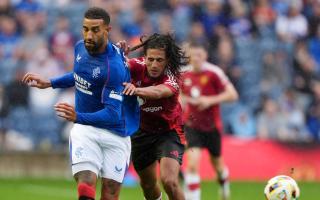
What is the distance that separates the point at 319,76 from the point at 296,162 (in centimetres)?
252

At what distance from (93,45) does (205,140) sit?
5.30 m

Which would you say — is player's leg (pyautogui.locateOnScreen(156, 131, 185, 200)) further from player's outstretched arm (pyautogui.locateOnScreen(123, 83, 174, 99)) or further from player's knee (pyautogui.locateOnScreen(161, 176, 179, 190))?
player's outstretched arm (pyautogui.locateOnScreen(123, 83, 174, 99))

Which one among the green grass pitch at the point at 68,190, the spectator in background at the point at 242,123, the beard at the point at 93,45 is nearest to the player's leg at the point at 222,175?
the green grass pitch at the point at 68,190

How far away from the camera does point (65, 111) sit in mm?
8531

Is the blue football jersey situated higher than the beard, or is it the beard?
the beard

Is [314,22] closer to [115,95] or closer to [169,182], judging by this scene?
[169,182]

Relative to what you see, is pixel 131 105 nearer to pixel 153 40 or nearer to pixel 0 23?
pixel 153 40

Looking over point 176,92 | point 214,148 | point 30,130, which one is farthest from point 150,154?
point 30,130

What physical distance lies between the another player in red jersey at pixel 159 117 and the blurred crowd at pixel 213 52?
8.06 meters

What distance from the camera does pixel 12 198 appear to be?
575 inches

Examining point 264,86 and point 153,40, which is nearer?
point 153,40

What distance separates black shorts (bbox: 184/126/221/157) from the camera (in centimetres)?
1376

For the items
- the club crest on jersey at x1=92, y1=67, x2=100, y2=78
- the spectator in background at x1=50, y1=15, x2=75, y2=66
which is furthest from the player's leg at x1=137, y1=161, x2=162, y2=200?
the spectator in background at x1=50, y1=15, x2=75, y2=66

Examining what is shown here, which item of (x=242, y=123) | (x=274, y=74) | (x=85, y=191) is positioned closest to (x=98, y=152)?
(x=85, y=191)
